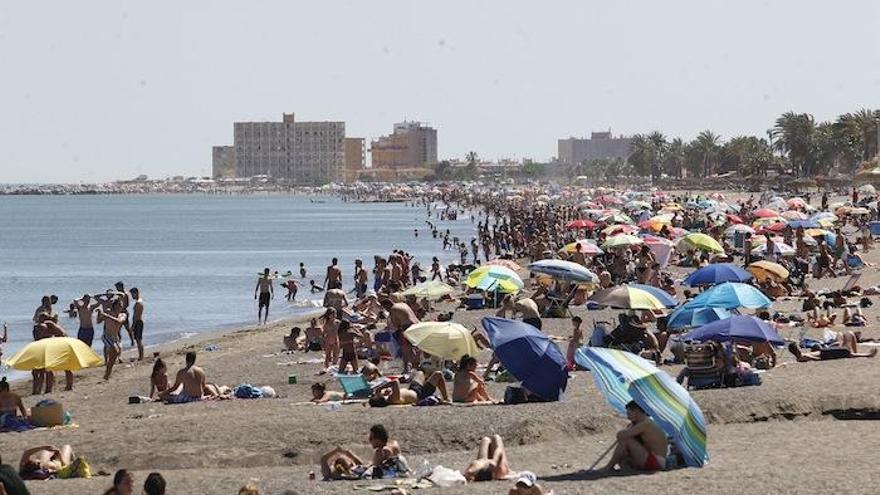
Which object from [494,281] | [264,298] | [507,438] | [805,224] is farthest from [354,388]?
[805,224]

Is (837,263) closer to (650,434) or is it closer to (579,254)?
(579,254)

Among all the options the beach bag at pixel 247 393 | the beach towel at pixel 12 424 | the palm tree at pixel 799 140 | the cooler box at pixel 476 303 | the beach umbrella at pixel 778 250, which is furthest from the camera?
the palm tree at pixel 799 140

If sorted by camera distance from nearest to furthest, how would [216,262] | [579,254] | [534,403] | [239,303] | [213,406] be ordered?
[534,403]
[213,406]
[579,254]
[239,303]
[216,262]

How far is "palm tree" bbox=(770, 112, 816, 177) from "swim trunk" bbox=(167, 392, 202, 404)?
10481 centimetres

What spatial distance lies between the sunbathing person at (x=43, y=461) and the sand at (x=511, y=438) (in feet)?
0.50

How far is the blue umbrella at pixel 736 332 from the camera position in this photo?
15.7 metres

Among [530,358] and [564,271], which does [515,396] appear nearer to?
[530,358]

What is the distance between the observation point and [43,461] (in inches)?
486

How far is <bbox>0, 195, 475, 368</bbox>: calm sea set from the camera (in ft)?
123

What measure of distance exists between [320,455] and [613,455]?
9.15 ft

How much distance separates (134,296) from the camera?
22906 mm

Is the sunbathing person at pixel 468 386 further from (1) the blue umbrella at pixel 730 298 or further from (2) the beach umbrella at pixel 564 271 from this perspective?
(2) the beach umbrella at pixel 564 271

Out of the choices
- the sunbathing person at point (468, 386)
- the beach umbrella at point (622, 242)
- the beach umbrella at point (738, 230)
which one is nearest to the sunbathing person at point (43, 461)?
the sunbathing person at point (468, 386)

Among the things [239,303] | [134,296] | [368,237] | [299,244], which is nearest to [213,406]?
[134,296]
